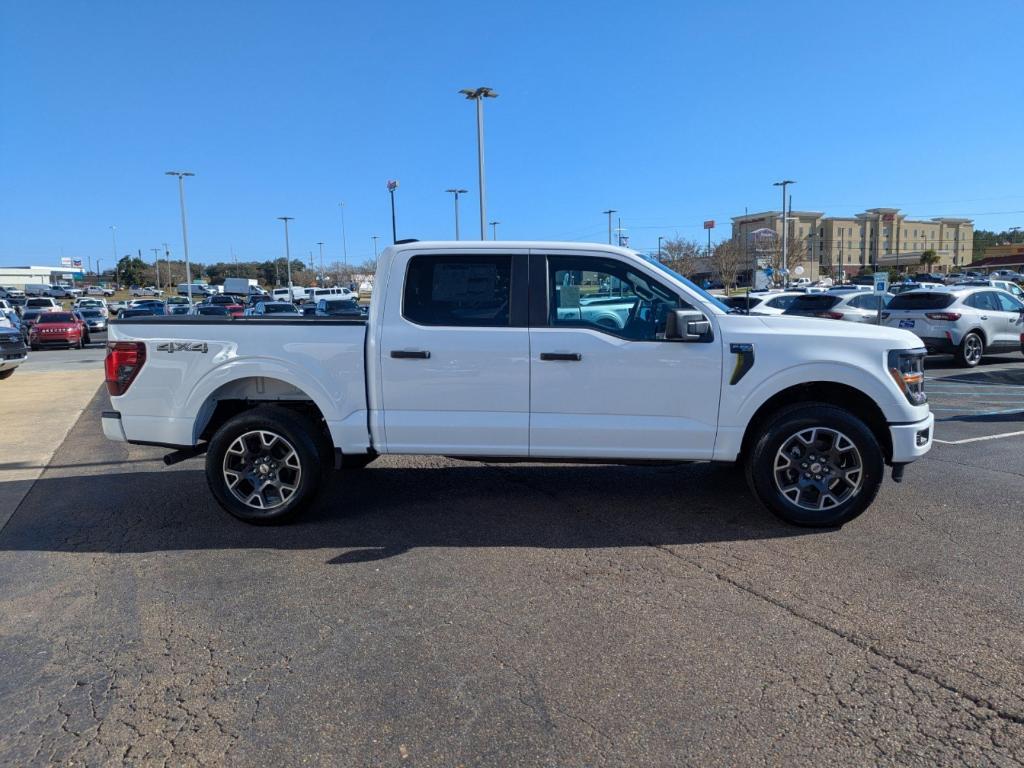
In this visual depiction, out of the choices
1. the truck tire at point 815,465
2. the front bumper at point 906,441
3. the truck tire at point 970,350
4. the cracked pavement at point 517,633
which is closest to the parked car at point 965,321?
the truck tire at point 970,350

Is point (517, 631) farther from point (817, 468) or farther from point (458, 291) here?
point (817, 468)

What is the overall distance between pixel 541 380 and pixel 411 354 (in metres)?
0.91

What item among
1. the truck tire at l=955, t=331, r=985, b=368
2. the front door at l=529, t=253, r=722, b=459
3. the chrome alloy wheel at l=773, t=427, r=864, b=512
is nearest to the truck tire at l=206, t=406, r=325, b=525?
the front door at l=529, t=253, r=722, b=459

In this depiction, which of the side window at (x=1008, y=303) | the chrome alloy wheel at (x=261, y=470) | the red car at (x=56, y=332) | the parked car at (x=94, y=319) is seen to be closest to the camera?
the chrome alloy wheel at (x=261, y=470)

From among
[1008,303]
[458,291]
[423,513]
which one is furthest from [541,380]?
[1008,303]

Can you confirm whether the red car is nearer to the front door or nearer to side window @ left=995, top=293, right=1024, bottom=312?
the front door

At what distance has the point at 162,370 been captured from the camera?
5.33m

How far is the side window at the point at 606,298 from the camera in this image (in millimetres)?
5074

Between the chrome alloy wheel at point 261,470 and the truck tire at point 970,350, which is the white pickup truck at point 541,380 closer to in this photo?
the chrome alloy wheel at point 261,470

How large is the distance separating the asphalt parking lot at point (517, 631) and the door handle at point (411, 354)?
48.8 inches

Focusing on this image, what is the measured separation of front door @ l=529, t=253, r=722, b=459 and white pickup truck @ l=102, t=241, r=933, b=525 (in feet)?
0.04

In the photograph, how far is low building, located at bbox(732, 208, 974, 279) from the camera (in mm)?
109562

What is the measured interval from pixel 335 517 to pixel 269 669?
223 centimetres

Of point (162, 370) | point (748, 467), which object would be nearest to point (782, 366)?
point (748, 467)
